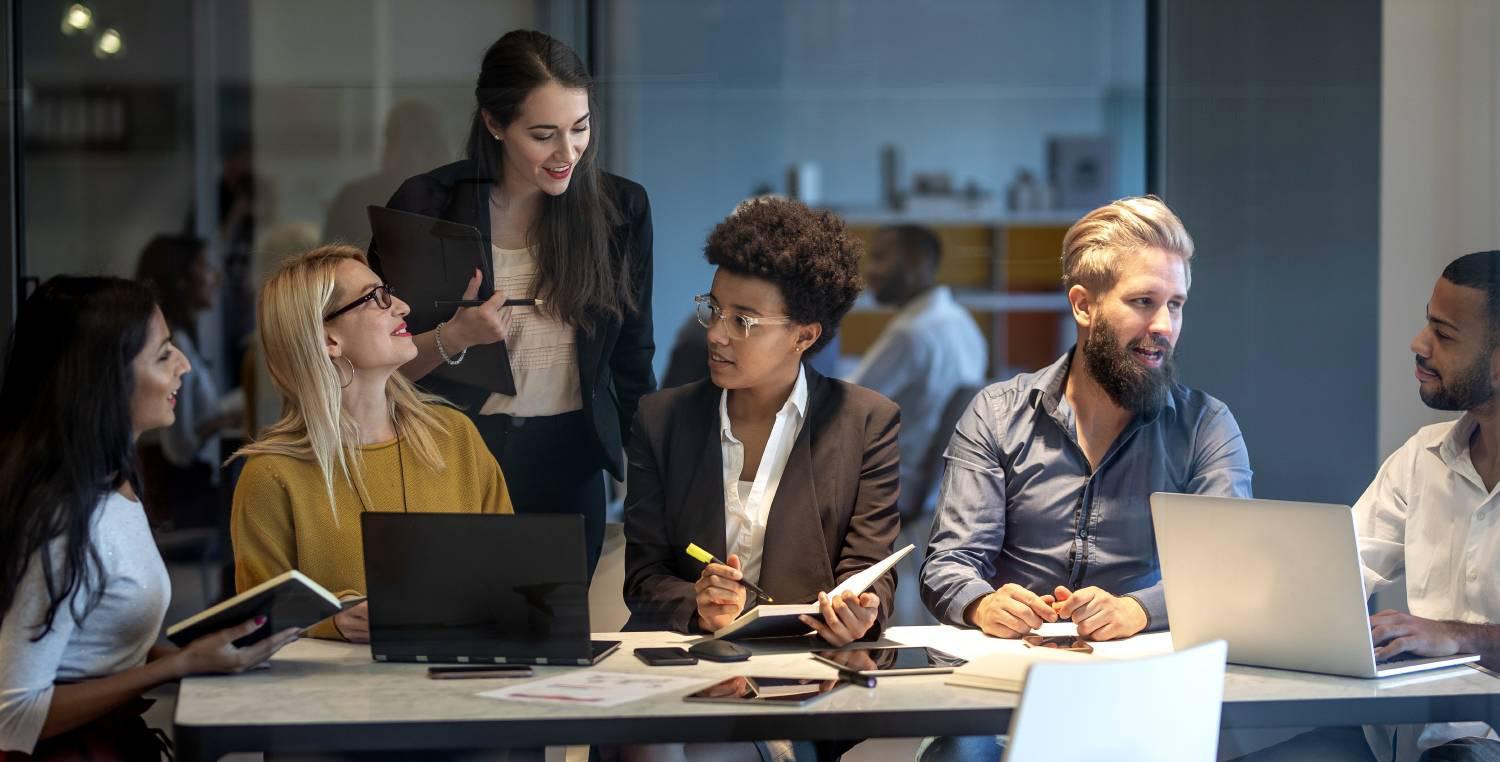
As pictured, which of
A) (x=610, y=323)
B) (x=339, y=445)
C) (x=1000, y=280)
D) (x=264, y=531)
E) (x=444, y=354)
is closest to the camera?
(x=264, y=531)

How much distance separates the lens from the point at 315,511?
2797mm

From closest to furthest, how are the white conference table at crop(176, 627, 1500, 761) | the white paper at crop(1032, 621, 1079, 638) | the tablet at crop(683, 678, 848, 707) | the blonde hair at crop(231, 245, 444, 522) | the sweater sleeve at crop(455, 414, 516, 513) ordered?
the white conference table at crop(176, 627, 1500, 761)
the tablet at crop(683, 678, 848, 707)
the white paper at crop(1032, 621, 1079, 638)
the blonde hair at crop(231, 245, 444, 522)
the sweater sleeve at crop(455, 414, 516, 513)

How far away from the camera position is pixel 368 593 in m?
2.49

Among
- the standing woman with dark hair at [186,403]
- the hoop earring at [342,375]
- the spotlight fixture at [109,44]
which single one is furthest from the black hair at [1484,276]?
the spotlight fixture at [109,44]

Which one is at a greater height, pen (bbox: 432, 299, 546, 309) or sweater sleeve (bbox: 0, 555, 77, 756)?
pen (bbox: 432, 299, 546, 309)

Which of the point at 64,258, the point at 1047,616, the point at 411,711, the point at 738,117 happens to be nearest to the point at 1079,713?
the point at 1047,616

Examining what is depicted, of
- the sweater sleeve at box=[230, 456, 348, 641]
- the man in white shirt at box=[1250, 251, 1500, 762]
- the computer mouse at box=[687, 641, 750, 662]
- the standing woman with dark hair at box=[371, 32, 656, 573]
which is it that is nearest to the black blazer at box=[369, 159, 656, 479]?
the standing woman with dark hair at box=[371, 32, 656, 573]

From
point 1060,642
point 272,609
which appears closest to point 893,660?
point 1060,642

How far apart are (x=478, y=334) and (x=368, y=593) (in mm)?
944

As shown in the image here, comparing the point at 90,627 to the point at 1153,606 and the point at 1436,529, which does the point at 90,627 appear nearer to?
the point at 1153,606

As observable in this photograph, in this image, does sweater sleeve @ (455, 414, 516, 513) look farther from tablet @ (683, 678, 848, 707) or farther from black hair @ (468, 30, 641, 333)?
tablet @ (683, 678, 848, 707)

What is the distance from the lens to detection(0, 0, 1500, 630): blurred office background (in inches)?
148

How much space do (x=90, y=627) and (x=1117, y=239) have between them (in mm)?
2128

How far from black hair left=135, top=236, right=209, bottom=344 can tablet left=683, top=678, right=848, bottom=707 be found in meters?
2.25
